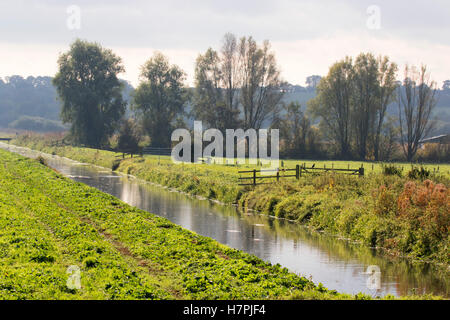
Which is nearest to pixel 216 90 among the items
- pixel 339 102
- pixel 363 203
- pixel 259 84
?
pixel 259 84

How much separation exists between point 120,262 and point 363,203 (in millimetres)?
15583

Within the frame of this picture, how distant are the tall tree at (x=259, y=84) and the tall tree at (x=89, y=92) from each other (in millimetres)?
25616

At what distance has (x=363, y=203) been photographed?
2758 cm

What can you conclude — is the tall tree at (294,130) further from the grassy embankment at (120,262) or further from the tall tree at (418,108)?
the grassy embankment at (120,262)

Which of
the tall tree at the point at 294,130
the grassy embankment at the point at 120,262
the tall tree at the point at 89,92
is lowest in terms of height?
the grassy embankment at the point at 120,262

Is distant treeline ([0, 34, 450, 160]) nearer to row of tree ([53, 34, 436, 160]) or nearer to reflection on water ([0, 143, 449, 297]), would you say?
row of tree ([53, 34, 436, 160])

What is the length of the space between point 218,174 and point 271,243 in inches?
921

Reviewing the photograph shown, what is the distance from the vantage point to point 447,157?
7844 centimetres

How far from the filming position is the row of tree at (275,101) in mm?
82500

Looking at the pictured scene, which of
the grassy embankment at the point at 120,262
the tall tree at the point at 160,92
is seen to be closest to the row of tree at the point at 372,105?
the tall tree at the point at 160,92

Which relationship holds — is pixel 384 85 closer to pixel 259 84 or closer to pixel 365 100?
pixel 365 100

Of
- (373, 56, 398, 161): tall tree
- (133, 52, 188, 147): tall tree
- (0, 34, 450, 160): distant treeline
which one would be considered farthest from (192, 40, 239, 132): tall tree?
(373, 56, 398, 161): tall tree
